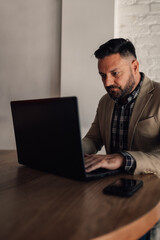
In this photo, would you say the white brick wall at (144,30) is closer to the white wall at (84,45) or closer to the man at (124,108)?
the white wall at (84,45)

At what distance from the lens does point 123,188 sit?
31.9 inches

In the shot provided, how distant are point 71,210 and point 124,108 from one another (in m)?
1.05

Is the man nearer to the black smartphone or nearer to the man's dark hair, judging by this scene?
the man's dark hair

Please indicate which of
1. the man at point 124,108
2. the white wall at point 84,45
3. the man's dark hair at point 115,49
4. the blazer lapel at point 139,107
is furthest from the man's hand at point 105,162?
the white wall at point 84,45

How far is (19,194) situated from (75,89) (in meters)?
1.49

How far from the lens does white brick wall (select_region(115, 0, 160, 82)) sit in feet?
6.72

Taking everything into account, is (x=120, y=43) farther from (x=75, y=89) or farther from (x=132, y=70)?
(x=75, y=89)

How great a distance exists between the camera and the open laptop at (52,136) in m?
0.83

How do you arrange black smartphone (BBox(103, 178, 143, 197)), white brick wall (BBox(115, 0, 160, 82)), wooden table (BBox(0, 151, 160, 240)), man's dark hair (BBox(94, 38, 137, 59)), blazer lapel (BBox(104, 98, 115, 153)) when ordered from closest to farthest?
1. wooden table (BBox(0, 151, 160, 240))
2. black smartphone (BBox(103, 178, 143, 197))
3. man's dark hair (BBox(94, 38, 137, 59))
4. blazer lapel (BBox(104, 98, 115, 153))
5. white brick wall (BBox(115, 0, 160, 82))

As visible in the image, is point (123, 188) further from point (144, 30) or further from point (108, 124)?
point (144, 30)

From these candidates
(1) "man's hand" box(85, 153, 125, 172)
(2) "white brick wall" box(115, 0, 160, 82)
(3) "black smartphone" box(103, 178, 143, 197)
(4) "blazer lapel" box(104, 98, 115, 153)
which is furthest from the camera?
(2) "white brick wall" box(115, 0, 160, 82)

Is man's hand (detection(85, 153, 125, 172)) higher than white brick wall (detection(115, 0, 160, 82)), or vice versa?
white brick wall (detection(115, 0, 160, 82))

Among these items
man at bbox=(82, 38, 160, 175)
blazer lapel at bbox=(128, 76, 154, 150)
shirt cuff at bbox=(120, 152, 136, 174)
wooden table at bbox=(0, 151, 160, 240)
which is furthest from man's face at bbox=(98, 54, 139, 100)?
wooden table at bbox=(0, 151, 160, 240)

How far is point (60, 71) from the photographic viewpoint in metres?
2.28
